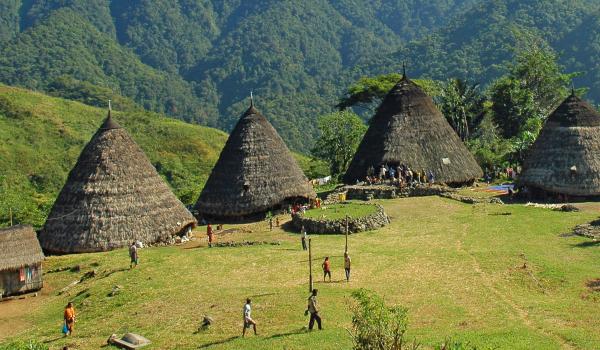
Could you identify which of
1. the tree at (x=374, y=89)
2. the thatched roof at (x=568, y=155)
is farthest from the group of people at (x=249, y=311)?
the tree at (x=374, y=89)

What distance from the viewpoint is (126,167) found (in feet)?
98.4

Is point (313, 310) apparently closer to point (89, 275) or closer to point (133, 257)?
point (133, 257)

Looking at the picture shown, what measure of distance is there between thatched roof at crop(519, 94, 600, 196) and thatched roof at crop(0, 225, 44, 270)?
25.0 meters

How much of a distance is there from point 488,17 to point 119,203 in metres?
85.0

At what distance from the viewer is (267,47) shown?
131250 millimetres

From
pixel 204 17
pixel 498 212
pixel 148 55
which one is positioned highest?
pixel 204 17

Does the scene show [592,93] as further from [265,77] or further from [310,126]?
[265,77]

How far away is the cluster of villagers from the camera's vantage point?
93.7ft

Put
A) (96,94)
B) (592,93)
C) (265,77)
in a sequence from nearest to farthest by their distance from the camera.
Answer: (592,93) → (96,94) → (265,77)

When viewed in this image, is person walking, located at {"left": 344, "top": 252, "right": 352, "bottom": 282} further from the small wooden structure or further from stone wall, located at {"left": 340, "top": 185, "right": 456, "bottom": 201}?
stone wall, located at {"left": 340, "top": 185, "right": 456, "bottom": 201}

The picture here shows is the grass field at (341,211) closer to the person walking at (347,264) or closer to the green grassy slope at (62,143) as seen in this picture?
the person walking at (347,264)

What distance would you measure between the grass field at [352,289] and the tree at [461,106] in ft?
88.6

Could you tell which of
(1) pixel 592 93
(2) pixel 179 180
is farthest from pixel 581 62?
(2) pixel 179 180

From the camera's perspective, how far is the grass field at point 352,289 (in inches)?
659
